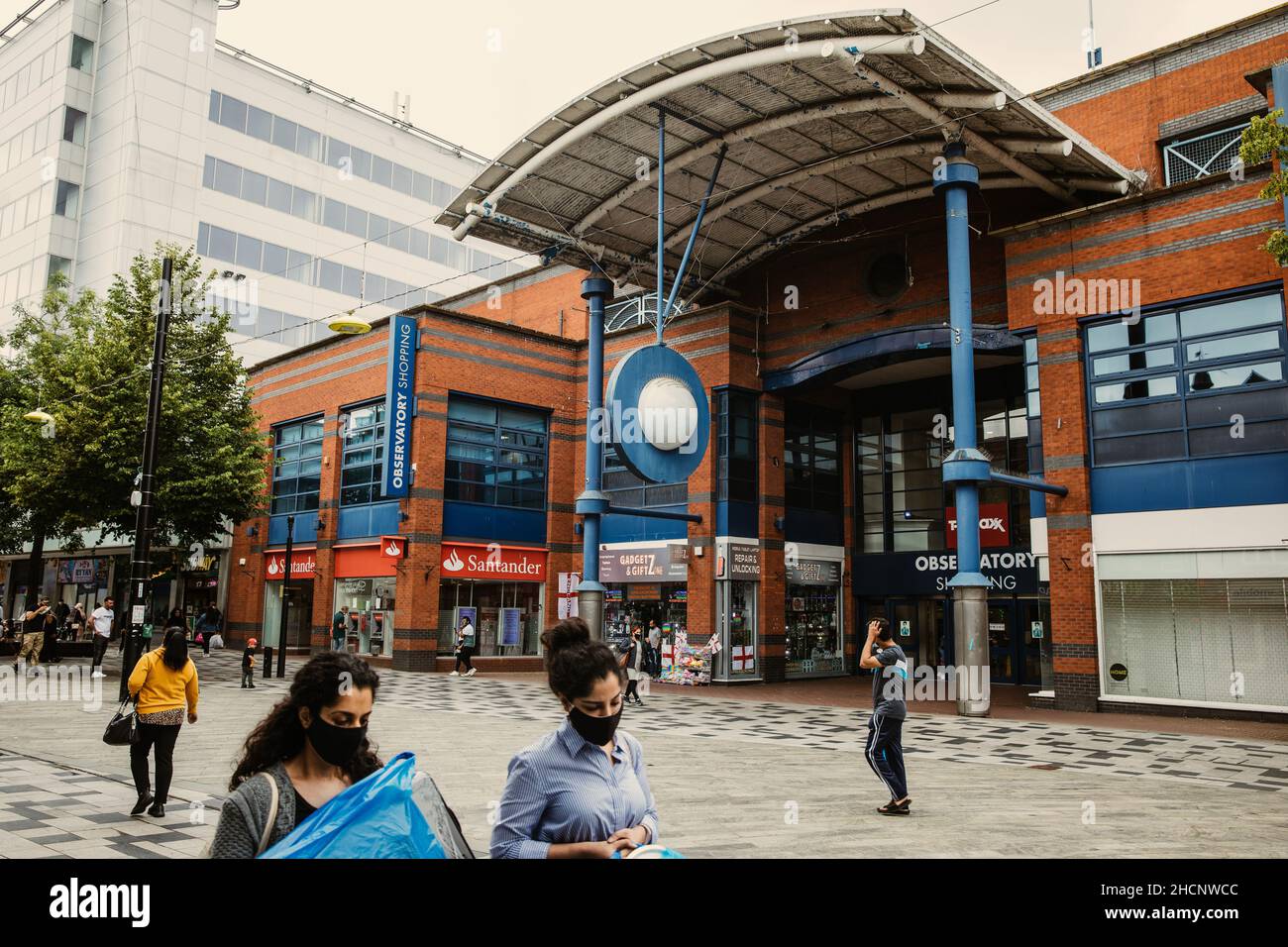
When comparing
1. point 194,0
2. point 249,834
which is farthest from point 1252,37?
point 194,0

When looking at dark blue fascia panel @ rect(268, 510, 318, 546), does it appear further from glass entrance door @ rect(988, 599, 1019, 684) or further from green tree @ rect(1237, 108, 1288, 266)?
green tree @ rect(1237, 108, 1288, 266)

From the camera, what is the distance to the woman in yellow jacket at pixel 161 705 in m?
8.38

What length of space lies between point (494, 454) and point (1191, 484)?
65.9 feet

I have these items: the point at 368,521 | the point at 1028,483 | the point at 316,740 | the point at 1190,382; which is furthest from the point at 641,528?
the point at 316,740

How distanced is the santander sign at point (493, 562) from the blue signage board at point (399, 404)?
2660mm

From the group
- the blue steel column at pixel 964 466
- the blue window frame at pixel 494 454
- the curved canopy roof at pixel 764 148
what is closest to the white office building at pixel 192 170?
the blue window frame at pixel 494 454

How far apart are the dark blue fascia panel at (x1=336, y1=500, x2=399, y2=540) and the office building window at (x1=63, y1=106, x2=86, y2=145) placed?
100ft

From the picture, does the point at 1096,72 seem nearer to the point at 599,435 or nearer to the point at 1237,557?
the point at 1237,557

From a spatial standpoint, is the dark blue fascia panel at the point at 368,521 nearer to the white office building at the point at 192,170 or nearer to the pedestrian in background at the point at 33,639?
the pedestrian in background at the point at 33,639

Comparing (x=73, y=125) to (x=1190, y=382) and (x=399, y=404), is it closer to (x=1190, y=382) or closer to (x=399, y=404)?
(x=399, y=404)

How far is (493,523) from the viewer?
99.3 feet

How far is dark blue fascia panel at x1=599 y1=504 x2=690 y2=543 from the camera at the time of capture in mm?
27875

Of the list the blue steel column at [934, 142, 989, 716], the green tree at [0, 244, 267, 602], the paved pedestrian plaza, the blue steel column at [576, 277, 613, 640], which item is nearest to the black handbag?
the paved pedestrian plaza

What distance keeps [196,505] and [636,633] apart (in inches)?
462
